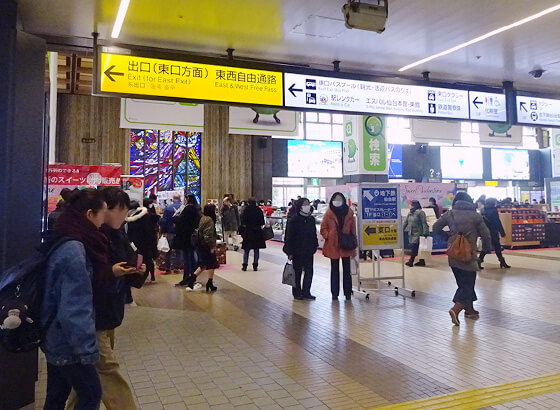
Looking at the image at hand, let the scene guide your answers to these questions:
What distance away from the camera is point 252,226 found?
9.56 meters

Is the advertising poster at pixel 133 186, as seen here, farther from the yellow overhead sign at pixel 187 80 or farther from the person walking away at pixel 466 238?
the person walking away at pixel 466 238

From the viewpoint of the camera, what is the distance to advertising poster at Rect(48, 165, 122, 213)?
8.62 metres

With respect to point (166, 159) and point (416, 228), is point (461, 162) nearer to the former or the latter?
point (166, 159)

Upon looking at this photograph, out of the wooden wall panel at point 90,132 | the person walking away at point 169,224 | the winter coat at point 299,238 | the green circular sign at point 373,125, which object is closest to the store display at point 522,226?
the green circular sign at point 373,125

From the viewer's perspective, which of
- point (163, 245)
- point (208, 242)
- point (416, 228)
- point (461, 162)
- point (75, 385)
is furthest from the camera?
point (461, 162)

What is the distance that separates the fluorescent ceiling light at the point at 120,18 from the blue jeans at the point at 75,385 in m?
3.33

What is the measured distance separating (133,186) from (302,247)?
→ 5.09 m

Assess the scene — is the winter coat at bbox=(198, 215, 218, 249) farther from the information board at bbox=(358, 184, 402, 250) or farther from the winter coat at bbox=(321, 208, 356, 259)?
the information board at bbox=(358, 184, 402, 250)

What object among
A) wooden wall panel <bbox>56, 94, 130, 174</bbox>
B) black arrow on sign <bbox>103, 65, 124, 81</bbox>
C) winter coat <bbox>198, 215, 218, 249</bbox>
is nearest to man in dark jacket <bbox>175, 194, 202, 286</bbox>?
winter coat <bbox>198, 215, 218, 249</bbox>

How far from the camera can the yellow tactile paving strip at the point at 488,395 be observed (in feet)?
9.96

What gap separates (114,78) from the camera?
4625mm

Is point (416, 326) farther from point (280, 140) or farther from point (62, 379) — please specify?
point (280, 140)

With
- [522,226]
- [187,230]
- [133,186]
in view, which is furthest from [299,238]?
[522,226]

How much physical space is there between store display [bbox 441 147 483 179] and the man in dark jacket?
19.8 m
